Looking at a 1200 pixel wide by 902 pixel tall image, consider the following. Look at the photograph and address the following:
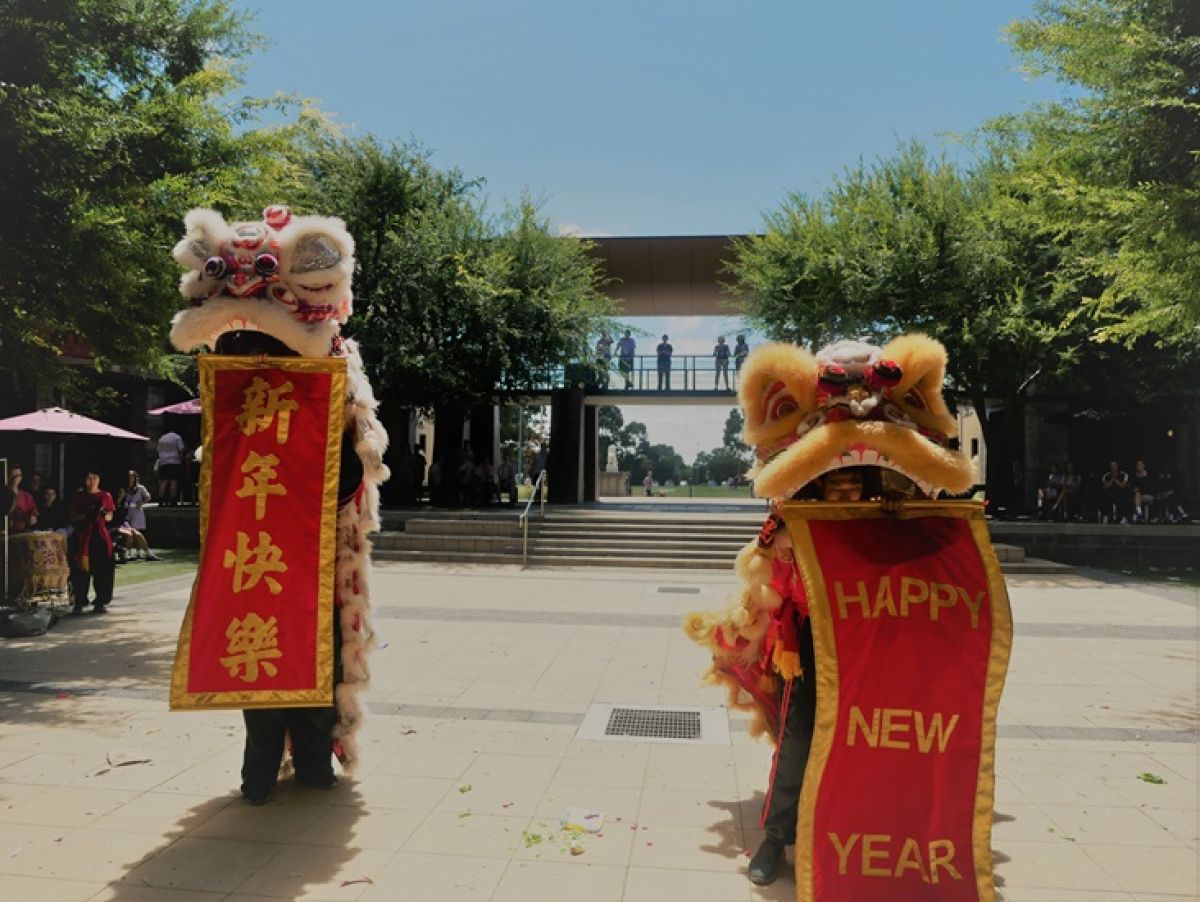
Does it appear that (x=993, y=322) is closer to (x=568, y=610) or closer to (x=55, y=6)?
(x=568, y=610)

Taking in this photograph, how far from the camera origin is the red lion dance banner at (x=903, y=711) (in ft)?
8.80

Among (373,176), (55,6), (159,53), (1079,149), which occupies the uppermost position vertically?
(373,176)

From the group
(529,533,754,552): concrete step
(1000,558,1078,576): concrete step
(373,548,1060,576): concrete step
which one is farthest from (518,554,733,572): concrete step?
(1000,558,1078,576): concrete step

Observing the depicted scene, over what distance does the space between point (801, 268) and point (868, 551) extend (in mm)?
14057

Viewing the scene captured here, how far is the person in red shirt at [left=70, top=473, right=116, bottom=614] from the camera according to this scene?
340 inches

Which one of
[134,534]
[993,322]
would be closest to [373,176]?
[134,534]

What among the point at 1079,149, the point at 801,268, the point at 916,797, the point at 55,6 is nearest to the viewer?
the point at 916,797

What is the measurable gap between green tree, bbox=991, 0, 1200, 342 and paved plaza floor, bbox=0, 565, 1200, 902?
10.6 ft

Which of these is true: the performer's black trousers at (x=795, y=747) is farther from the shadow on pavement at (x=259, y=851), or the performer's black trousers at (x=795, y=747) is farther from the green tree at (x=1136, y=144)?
the green tree at (x=1136, y=144)

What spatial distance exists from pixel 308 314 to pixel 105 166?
4474 mm

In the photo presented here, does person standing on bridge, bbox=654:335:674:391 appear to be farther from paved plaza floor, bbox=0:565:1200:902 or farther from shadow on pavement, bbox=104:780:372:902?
shadow on pavement, bbox=104:780:372:902

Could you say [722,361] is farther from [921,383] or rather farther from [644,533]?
[921,383]

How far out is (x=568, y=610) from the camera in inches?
367

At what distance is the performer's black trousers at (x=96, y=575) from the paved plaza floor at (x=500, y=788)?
56.6 inches
